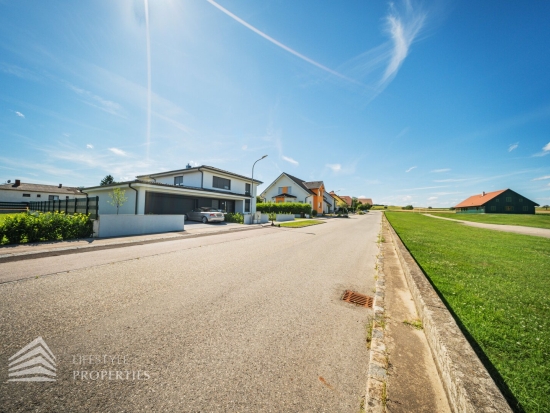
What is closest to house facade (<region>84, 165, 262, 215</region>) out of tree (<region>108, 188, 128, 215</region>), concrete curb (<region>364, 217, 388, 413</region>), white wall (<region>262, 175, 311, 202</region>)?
tree (<region>108, 188, 128, 215</region>)

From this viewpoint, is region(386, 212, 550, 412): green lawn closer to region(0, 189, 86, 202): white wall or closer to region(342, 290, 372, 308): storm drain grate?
region(342, 290, 372, 308): storm drain grate

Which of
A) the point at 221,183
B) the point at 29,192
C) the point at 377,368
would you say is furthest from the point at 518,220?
the point at 29,192

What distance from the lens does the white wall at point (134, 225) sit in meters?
10.8

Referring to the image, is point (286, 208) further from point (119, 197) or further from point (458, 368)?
point (458, 368)

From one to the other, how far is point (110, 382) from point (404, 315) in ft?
13.9

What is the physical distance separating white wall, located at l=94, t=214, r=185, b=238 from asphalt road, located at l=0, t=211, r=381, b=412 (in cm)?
545

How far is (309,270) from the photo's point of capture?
19.9ft

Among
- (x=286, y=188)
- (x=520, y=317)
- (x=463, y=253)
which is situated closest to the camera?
(x=520, y=317)

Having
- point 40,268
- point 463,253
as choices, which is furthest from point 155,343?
point 463,253

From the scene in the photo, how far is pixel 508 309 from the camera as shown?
129 inches

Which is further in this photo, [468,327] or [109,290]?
[109,290]

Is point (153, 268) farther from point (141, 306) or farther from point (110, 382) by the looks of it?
point (110, 382)

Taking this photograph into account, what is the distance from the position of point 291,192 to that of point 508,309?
39.6 m

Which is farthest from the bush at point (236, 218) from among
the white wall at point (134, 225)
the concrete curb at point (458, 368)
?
the concrete curb at point (458, 368)
